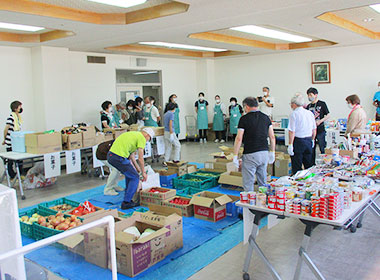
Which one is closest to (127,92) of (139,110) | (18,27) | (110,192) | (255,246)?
(139,110)

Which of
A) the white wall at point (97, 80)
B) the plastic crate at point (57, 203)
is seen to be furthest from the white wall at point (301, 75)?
the plastic crate at point (57, 203)

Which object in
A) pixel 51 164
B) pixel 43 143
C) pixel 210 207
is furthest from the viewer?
pixel 51 164

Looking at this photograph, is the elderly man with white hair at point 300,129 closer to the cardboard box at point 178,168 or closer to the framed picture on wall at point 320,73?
the cardboard box at point 178,168

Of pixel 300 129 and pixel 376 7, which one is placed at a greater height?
pixel 376 7

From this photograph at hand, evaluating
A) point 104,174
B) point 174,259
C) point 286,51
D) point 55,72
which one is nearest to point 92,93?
point 55,72

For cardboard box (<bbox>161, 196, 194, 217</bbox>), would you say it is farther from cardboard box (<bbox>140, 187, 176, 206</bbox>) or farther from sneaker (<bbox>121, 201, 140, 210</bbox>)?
sneaker (<bbox>121, 201, 140, 210</bbox>)

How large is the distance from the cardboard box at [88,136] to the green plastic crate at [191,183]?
1875 mm


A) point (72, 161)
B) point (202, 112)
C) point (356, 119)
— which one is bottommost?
point (72, 161)

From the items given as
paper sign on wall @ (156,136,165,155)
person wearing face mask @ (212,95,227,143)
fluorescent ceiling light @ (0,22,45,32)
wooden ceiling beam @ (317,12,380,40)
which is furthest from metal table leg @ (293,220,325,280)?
person wearing face mask @ (212,95,227,143)

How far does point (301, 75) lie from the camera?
1073 cm

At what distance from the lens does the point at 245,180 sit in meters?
4.24

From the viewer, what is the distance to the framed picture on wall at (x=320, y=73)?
1023 centimetres

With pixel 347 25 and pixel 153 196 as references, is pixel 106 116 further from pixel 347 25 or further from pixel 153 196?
pixel 347 25

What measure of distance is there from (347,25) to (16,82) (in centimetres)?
706
